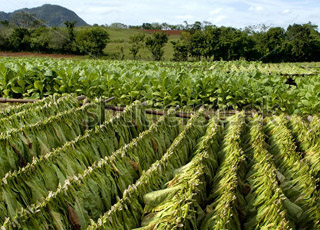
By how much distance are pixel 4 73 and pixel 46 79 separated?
1.39 metres

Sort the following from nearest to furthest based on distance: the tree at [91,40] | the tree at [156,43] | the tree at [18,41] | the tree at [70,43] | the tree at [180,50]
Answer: the tree at [180,50], the tree at [156,43], the tree at [91,40], the tree at [70,43], the tree at [18,41]

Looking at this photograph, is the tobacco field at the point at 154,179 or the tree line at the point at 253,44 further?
the tree line at the point at 253,44

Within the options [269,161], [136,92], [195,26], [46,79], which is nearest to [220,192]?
[269,161]

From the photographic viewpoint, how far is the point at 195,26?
5844 cm

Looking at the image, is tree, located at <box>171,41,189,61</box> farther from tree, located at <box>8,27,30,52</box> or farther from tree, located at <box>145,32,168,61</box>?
tree, located at <box>8,27,30,52</box>

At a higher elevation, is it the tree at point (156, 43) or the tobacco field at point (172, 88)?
the tree at point (156, 43)

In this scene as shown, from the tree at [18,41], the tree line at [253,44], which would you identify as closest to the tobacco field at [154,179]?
the tree line at [253,44]

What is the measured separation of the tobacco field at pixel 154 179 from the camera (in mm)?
1774

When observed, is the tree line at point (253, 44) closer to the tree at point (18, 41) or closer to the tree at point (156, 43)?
the tree at point (156, 43)

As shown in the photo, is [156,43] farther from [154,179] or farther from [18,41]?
[154,179]

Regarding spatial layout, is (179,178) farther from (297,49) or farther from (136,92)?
(297,49)

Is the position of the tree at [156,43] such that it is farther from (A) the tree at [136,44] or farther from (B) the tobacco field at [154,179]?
(B) the tobacco field at [154,179]

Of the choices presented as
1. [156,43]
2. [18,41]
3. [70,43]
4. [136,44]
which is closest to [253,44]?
[156,43]

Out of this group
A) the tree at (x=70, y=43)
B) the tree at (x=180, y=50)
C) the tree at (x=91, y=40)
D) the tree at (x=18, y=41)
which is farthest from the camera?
the tree at (x=18, y=41)
